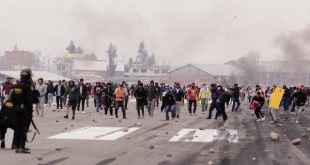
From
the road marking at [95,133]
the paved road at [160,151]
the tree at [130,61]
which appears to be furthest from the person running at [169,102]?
Answer: the tree at [130,61]

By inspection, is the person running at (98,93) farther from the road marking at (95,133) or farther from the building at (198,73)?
the building at (198,73)

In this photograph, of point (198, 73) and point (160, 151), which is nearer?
point (160, 151)

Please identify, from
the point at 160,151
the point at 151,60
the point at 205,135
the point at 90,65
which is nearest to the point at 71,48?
the point at 90,65

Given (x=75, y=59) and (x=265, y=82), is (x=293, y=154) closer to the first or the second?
(x=265, y=82)

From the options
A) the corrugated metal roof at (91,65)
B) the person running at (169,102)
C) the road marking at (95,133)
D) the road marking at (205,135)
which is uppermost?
the corrugated metal roof at (91,65)

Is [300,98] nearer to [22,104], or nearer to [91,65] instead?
[22,104]

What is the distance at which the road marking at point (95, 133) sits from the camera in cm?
1722

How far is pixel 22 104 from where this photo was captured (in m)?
12.7

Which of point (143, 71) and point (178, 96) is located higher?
point (143, 71)

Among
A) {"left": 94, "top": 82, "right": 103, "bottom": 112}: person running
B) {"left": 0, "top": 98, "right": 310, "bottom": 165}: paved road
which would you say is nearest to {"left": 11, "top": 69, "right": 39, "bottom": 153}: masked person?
{"left": 0, "top": 98, "right": 310, "bottom": 165}: paved road

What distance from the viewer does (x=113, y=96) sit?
2950cm

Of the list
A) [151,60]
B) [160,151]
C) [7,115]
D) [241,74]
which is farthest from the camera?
[151,60]

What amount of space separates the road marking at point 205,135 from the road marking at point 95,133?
68.4 inches

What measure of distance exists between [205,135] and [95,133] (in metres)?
3.40
